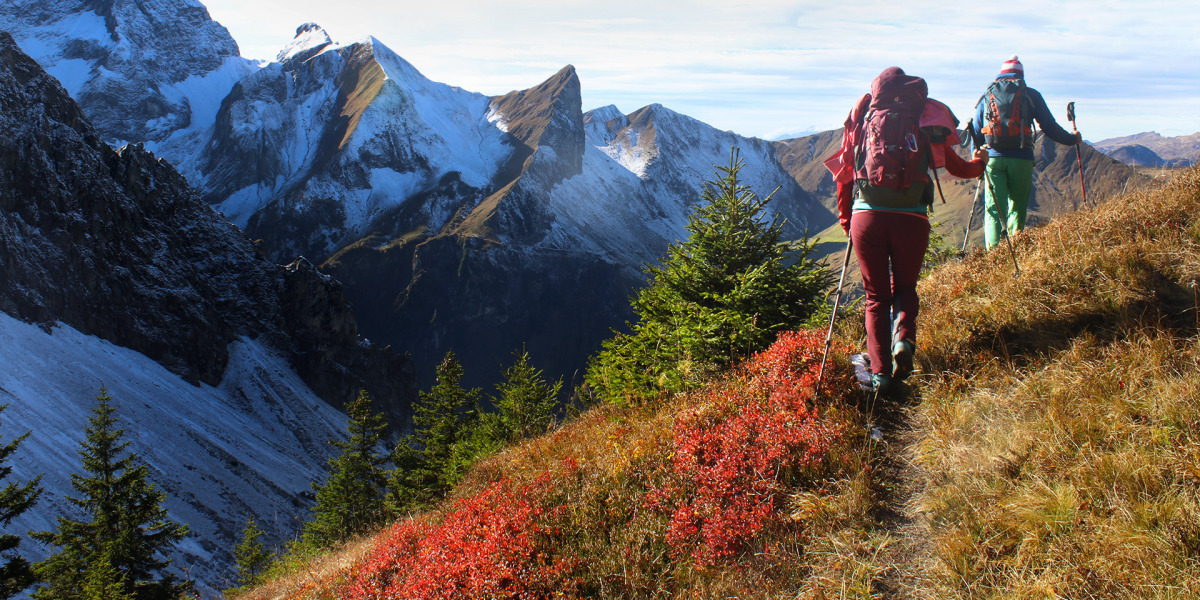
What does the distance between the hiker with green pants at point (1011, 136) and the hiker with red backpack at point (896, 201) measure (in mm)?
2680

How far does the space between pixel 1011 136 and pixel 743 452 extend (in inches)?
203

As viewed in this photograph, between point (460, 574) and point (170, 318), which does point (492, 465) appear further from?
point (170, 318)

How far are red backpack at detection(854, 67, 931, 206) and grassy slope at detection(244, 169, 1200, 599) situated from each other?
1.45 m

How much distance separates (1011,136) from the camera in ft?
22.3

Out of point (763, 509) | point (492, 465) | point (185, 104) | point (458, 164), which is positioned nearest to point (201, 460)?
point (492, 465)

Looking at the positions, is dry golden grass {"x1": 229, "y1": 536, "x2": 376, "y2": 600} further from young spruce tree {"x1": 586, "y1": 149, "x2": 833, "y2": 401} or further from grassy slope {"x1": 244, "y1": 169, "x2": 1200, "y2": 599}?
young spruce tree {"x1": 586, "y1": 149, "x2": 833, "y2": 401}

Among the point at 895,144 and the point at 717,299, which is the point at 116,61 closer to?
the point at 717,299

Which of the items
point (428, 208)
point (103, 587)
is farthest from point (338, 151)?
point (103, 587)

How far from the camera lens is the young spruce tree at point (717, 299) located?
6.87 m

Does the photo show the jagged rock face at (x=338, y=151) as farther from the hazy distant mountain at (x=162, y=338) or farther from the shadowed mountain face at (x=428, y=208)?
the hazy distant mountain at (x=162, y=338)

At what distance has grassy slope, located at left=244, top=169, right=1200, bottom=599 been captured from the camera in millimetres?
2965

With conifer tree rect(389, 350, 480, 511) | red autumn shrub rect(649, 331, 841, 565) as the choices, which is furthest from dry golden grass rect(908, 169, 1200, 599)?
conifer tree rect(389, 350, 480, 511)

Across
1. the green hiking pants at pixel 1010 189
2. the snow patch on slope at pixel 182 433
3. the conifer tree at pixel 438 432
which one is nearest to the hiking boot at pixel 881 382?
the green hiking pants at pixel 1010 189

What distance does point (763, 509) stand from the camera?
4.14 metres
